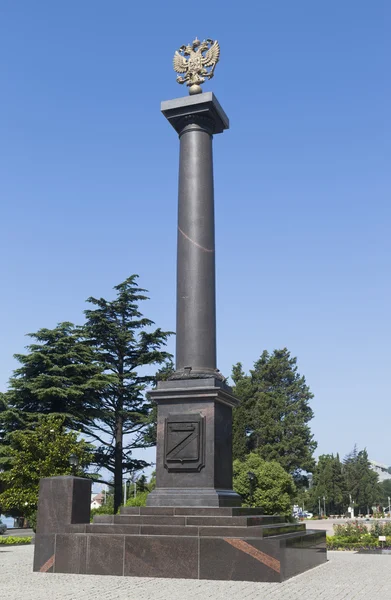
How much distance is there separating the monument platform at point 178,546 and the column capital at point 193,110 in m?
9.99

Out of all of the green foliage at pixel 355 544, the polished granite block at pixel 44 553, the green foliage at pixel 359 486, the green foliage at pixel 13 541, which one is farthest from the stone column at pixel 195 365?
the green foliage at pixel 359 486

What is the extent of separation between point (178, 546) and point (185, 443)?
2.58m

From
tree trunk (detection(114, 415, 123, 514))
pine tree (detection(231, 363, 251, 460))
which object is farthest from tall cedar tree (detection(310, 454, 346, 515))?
tree trunk (detection(114, 415, 123, 514))

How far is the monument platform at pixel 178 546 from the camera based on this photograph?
11000 mm

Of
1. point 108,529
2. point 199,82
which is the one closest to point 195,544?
point 108,529

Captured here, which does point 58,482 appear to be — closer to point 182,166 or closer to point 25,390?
point 182,166

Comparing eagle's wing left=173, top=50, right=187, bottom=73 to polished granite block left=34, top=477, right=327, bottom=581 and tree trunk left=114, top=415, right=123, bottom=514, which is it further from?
tree trunk left=114, top=415, right=123, bottom=514

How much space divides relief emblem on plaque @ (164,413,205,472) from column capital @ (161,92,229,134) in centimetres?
799

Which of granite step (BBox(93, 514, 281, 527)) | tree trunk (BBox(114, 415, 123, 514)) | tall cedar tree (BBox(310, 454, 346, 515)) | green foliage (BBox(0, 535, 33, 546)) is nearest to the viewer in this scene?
granite step (BBox(93, 514, 281, 527))

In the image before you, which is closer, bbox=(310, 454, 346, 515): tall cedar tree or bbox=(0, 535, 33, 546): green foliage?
bbox=(0, 535, 33, 546): green foliage

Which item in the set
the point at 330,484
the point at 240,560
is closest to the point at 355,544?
the point at 240,560

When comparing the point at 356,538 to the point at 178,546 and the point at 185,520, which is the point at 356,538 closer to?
the point at 185,520

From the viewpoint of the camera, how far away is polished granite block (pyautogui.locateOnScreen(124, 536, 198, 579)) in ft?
37.2

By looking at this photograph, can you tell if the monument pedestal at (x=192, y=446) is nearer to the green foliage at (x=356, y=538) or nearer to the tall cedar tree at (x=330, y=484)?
the green foliage at (x=356, y=538)
